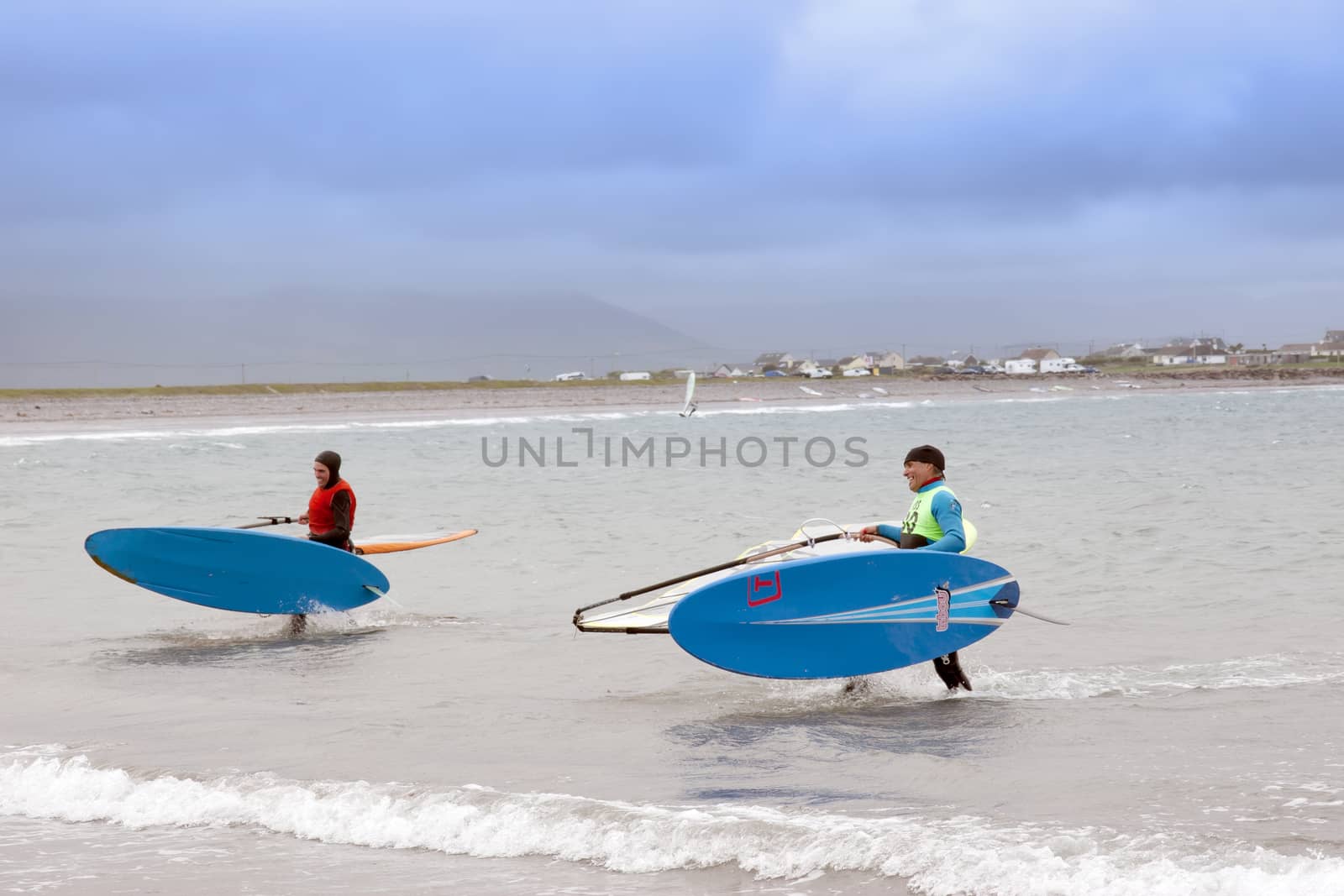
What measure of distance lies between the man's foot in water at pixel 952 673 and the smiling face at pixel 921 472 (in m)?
1.04

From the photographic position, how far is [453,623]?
32.1 feet

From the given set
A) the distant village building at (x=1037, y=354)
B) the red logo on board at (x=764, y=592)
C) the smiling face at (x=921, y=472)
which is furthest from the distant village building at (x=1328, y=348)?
the red logo on board at (x=764, y=592)

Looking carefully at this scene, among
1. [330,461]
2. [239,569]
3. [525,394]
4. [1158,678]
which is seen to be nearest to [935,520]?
[1158,678]

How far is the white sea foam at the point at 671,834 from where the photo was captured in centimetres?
423

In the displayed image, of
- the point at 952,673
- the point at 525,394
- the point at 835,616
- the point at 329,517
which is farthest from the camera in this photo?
the point at 525,394

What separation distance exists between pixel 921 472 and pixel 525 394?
62.7m

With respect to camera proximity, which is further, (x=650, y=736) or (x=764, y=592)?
(x=764, y=592)

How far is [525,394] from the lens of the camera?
69.0m

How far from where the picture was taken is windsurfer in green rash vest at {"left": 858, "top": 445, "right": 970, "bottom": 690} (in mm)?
7133

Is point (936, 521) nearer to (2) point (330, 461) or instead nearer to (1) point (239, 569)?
(2) point (330, 461)

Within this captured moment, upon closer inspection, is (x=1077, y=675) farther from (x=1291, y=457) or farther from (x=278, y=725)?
(x=1291, y=457)

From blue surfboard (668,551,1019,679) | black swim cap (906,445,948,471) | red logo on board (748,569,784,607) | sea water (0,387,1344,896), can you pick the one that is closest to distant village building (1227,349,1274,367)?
Answer: sea water (0,387,1344,896)

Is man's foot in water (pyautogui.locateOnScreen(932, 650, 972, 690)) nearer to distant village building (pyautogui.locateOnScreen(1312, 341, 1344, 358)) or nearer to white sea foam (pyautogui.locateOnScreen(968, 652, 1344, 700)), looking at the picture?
white sea foam (pyautogui.locateOnScreen(968, 652, 1344, 700))

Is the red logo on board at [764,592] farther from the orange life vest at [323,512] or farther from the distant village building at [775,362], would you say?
the distant village building at [775,362]
